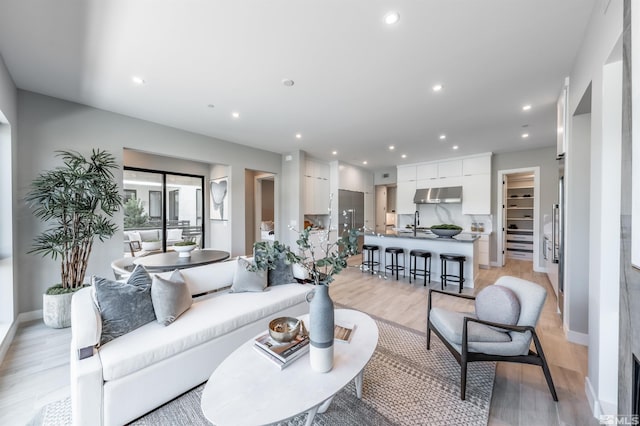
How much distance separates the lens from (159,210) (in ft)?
17.1

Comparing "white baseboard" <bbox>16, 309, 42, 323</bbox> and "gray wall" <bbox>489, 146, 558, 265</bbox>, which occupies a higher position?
"gray wall" <bbox>489, 146, 558, 265</bbox>

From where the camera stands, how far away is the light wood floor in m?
1.66

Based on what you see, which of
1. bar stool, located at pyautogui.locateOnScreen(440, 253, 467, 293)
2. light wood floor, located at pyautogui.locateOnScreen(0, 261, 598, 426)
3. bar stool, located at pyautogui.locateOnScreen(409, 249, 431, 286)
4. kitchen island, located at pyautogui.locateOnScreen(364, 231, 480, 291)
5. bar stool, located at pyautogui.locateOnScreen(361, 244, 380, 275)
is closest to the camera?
light wood floor, located at pyautogui.locateOnScreen(0, 261, 598, 426)

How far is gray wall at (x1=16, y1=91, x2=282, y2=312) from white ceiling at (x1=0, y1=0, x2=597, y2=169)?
22cm

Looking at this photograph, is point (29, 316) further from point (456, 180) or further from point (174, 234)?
point (456, 180)

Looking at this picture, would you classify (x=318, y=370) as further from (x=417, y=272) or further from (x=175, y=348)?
(x=417, y=272)

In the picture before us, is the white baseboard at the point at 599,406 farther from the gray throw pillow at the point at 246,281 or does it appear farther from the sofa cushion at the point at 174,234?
the sofa cushion at the point at 174,234

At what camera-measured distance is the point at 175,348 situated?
1740 mm

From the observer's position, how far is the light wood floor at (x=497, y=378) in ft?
5.44

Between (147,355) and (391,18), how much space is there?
2957 mm

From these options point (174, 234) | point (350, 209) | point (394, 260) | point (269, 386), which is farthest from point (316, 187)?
point (269, 386)

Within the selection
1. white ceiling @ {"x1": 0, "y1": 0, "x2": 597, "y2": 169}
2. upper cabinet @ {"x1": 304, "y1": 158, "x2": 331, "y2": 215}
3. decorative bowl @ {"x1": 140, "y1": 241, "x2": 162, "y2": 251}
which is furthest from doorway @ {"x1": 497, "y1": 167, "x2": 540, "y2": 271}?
decorative bowl @ {"x1": 140, "y1": 241, "x2": 162, "y2": 251}

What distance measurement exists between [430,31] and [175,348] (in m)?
3.14

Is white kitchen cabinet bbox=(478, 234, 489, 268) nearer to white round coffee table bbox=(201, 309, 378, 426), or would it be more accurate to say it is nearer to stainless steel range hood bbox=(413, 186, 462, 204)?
stainless steel range hood bbox=(413, 186, 462, 204)
